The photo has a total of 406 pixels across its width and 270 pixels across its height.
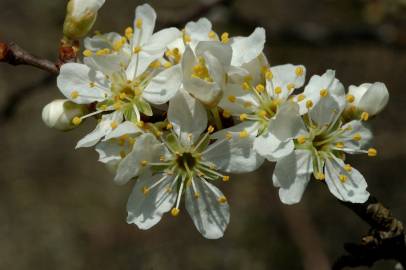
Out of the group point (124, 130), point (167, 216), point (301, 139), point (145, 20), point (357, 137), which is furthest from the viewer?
point (167, 216)

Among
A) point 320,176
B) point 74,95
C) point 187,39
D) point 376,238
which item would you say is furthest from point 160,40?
point 376,238

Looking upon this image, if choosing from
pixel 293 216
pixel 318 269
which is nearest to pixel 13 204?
pixel 293 216

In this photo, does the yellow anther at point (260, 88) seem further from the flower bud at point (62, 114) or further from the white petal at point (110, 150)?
the flower bud at point (62, 114)

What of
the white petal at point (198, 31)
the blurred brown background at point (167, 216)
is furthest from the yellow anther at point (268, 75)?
the blurred brown background at point (167, 216)

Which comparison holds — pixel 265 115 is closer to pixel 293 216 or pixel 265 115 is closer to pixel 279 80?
pixel 279 80

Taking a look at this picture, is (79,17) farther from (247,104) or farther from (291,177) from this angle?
(291,177)

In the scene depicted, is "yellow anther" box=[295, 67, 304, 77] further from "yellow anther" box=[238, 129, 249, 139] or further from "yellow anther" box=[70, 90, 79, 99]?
"yellow anther" box=[70, 90, 79, 99]

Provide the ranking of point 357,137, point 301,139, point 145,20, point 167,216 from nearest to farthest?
point 301,139
point 357,137
point 145,20
point 167,216
